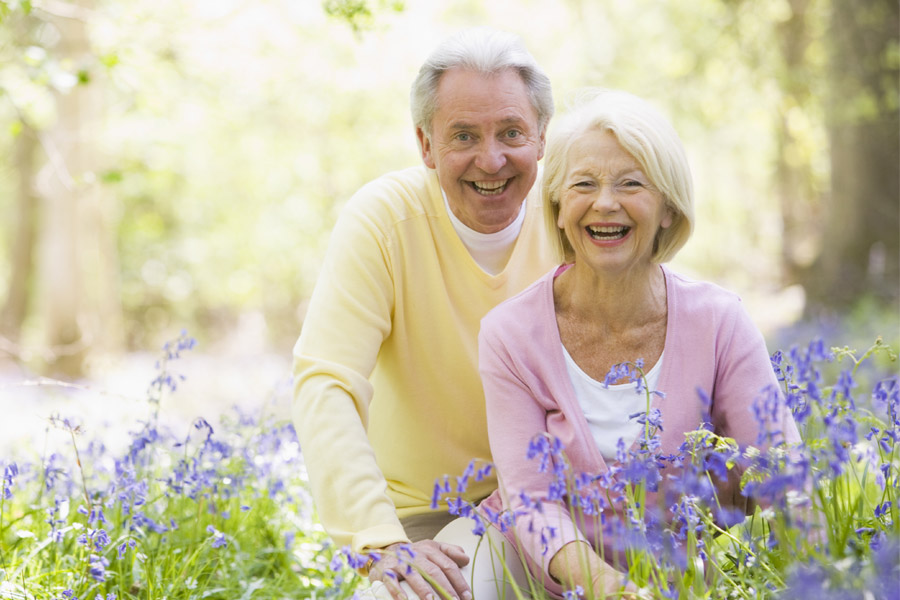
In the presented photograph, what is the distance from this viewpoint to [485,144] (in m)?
2.78

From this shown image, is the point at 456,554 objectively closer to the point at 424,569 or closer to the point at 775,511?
the point at 424,569

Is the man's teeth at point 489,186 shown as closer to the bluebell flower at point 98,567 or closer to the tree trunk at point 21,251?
the bluebell flower at point 98,567

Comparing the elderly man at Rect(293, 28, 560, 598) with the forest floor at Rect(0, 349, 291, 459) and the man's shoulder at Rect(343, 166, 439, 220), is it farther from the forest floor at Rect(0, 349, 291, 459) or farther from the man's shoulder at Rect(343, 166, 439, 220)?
the forest floor at Rect(0, 349, 291, 459)

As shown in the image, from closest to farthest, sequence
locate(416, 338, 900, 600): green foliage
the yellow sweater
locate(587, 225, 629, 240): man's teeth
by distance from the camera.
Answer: locate(416, 338, 900, 600): green foliage < locate(587, 225, 629, 240): man's teeth < the yellow sweater

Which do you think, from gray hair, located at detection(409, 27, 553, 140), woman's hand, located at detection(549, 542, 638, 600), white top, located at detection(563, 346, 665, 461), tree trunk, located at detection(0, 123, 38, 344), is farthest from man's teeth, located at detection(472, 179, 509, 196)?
tree trunk, located at detection(0, 123, 38, 344)

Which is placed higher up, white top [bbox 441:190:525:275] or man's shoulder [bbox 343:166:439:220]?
man's shoulder [bbox 343:166:439:220]

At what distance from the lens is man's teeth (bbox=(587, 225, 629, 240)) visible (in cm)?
239

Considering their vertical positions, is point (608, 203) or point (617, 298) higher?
point (608, 203)

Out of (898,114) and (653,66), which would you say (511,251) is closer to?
(898,114)

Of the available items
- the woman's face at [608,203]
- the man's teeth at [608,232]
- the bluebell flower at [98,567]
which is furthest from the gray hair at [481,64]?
the bluebell flower at [98,567]

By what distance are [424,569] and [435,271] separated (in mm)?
1048

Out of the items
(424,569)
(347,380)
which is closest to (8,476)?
(347,380)

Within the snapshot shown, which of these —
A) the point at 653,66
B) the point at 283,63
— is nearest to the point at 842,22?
the point at 653,66

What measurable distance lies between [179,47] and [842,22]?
21.6 feet
